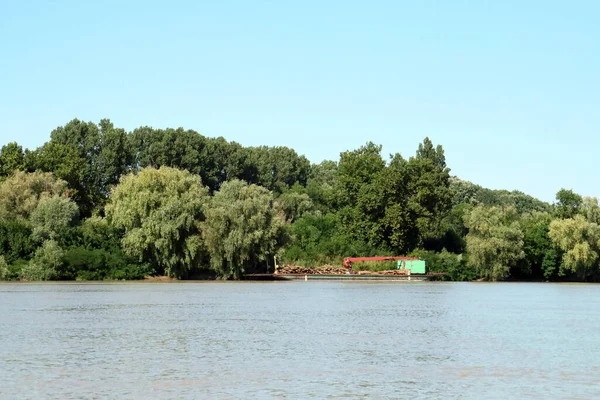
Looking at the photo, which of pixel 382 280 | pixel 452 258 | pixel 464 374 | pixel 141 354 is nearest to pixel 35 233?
pixel 382 280

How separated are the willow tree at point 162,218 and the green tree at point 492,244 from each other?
86.4 ft

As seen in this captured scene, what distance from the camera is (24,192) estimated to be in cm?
8456

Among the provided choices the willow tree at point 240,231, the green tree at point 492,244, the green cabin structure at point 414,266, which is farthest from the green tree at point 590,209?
the willow tree at point 240,231

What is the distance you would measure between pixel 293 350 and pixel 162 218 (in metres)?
51.1

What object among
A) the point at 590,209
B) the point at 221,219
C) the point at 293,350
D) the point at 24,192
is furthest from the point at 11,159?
the point at 293,350

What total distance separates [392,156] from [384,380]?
81.7 meters

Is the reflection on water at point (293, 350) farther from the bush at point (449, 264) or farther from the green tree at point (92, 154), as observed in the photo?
the green tree at point (92, 154)

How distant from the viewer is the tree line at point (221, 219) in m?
77.1

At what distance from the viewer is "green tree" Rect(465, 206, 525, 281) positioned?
85.2 metres

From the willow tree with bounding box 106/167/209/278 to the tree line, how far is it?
0.40ft

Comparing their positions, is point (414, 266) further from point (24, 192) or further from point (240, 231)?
point (24, 192)

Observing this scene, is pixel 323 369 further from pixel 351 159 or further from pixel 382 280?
pixel 351 159

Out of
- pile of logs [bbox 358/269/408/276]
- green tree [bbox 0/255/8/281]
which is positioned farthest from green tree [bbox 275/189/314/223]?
green tree [bbox 0/255/8/281]

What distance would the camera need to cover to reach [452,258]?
3575 inches
